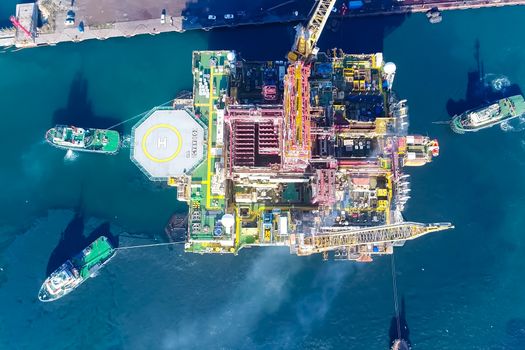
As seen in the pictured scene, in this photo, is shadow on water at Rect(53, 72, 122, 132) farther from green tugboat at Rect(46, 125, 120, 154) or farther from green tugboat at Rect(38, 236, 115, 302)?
green tugboat at Rect(38, 236, 115, 302)

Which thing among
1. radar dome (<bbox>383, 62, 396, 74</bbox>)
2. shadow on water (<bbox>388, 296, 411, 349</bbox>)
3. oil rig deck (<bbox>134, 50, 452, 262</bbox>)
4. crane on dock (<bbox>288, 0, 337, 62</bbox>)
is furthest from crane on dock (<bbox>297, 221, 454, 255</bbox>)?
crane on dock (<bbox>288, 0, 337, 62</bbox>)

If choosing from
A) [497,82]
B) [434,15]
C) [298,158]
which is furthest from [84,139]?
[497,82]

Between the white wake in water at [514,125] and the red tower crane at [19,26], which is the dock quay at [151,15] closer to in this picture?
the red tower crane at [19,26]

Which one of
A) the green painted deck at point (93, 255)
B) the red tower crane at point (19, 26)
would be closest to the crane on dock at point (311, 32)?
the green painted deck at point (93, 255)

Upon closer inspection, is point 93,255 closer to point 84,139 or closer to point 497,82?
point 84,139

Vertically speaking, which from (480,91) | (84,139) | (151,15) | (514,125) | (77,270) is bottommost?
(77,270)
